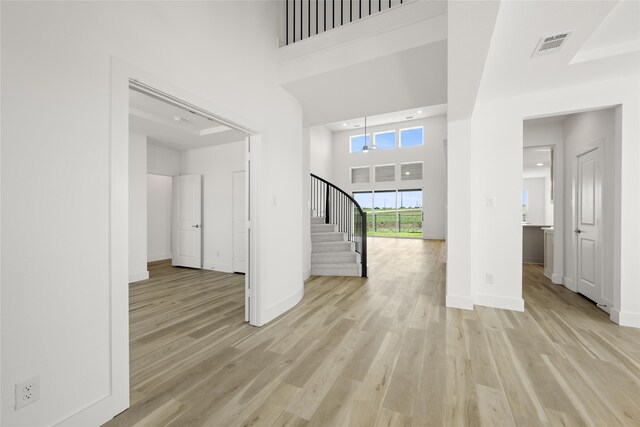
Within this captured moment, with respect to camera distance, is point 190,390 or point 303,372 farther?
point 303,372

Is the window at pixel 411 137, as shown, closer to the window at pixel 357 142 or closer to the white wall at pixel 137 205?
the window at pixel 357 142

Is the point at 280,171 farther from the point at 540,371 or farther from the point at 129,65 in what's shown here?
the point at 540,371

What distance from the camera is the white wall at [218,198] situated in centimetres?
557

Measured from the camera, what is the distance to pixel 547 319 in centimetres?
296

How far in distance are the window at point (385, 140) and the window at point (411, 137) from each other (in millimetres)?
345

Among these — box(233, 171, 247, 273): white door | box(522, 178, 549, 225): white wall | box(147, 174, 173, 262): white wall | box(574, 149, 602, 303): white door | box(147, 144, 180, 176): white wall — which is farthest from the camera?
box(522, 178, 549, 225): white wall

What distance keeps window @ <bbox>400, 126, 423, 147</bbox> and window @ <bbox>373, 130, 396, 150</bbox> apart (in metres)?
0.34

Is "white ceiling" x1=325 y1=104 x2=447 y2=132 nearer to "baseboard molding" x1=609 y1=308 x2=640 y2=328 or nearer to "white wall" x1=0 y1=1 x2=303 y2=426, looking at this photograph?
"baseboard molding" x1=609 y1=308 x2=640 y2=328

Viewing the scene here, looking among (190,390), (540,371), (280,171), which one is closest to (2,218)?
(190,390)

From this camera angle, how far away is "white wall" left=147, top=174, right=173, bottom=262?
270 inches

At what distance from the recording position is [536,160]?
7.04 m

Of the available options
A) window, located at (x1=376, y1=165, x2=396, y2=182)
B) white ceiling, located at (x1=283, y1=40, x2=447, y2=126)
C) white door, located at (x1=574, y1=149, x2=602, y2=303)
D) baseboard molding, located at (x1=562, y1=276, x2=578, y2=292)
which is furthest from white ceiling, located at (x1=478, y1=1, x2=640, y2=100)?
window, located at (x1=376, y1=165, x2=396, y2=182)

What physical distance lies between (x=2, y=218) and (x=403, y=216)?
11.2 metres

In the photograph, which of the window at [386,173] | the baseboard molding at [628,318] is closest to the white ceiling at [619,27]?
the baseboard molding at [628,318]
